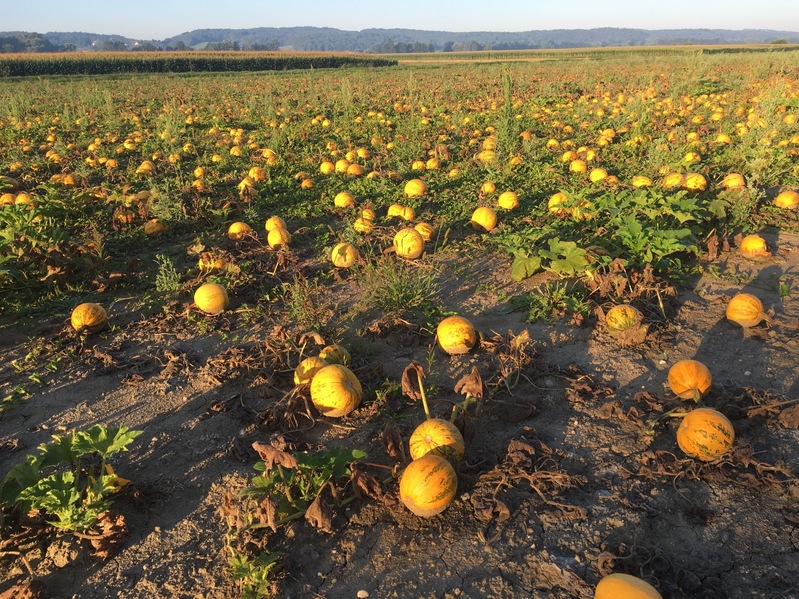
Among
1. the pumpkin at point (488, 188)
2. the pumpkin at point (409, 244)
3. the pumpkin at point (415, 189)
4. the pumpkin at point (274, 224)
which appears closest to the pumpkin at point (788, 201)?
the pumpkin at point (488, 188)

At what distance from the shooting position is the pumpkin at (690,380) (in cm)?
387

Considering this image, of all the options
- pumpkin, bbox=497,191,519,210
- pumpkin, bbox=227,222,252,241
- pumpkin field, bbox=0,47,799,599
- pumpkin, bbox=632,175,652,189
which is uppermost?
pumpkin, bbox=632,175,652,189

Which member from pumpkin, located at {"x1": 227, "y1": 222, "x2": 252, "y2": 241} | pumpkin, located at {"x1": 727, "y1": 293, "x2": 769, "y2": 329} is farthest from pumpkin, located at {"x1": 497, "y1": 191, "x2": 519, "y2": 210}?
pumpkin, located at {"x1": 227, "y1": 222, "x2": 252, "y2": 241}

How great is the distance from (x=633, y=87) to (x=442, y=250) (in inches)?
718

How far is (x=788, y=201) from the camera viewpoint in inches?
297

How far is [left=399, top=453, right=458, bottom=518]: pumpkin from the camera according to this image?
3037 mm

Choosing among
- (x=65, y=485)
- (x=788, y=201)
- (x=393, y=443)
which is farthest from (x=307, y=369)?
(x=788, y=201)

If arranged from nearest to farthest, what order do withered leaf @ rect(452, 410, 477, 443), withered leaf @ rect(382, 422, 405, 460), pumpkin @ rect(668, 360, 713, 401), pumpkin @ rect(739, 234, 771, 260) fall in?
1. withered leaf @ rect(382, 422, 405, 460)
2. withered leaf @ rect(452, 410, 477, 443)
3. pumpkin @ rect(668, 360, 713, 401)
4. pumpkin @ rect(739, 234, 771, 260)

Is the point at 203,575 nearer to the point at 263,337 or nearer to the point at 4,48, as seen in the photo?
the point at 263,337

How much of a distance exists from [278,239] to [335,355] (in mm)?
Answer: 3121

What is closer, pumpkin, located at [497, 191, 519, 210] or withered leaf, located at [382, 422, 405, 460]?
withered leaf, located at [382, 422, 405, 460]

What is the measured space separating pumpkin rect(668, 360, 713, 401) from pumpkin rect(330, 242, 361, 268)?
12.3 feet

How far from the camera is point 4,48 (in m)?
131

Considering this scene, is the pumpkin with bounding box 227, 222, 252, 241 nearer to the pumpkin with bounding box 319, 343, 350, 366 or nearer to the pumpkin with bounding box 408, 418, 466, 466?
the pumpkin with bounding box 319, 343, 350, 366
